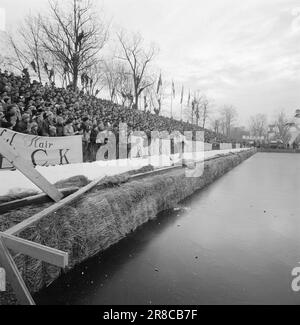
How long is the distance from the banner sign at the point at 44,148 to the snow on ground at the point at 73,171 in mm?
839

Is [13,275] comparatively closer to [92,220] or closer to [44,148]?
[92,220]

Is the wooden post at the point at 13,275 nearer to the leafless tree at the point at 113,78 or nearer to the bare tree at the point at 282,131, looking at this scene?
the leafless tree at the point at 113,78

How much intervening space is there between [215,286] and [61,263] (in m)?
2.41

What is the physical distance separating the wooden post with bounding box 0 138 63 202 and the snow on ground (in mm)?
781

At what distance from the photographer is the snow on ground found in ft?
18.7

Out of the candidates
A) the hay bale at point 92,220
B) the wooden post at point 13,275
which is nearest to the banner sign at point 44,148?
the hay bale at point 92,220

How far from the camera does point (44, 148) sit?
8.68 m

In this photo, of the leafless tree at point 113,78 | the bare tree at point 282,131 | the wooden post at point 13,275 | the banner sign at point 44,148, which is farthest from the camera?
the bare tree at point 282,131

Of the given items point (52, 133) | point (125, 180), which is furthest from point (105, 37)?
point (125, 180)

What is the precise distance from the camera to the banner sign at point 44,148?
301 inches

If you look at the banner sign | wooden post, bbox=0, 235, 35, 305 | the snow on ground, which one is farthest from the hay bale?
the banner sign

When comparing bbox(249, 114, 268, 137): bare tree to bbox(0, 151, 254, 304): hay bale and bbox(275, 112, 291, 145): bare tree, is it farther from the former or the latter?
bbox(0, 151, 254, 304): hay bale

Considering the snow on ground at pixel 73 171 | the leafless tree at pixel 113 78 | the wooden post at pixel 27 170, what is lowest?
the snow on ground at pixel 73 171
